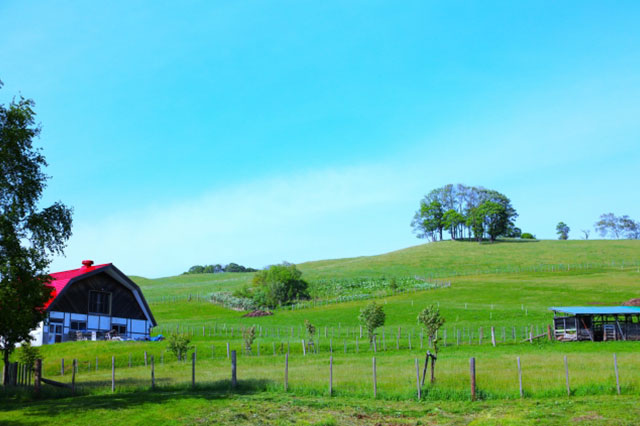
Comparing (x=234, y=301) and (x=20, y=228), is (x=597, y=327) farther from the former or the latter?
Answer: (x=234, y=301)

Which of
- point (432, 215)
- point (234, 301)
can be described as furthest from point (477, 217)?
point (234, 301)

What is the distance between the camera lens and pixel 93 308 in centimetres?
5797

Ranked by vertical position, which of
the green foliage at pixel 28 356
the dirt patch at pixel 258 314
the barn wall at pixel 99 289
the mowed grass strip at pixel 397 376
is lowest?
the mowed grass strip at pixel 397 376

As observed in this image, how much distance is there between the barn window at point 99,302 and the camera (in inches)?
2280

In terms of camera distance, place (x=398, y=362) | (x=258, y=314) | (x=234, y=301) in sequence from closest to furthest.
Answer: (x=398, y=362)
(x=258, y=314)
(x=234, y=301)

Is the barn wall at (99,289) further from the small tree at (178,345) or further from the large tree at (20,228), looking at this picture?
the large tree at (20,228)

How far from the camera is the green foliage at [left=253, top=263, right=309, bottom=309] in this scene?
330ft

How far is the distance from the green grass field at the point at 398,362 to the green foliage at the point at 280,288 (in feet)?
21.4

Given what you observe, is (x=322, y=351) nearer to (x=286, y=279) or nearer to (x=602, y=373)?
(x=602, y=373)

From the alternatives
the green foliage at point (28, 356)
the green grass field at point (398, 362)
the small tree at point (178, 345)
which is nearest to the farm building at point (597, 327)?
the green grass field at point (398, 362)

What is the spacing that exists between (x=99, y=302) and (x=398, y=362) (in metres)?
34.8

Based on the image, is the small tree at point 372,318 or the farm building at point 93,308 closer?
the small tree at point 372,318

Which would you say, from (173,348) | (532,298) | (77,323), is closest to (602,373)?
(173,348)

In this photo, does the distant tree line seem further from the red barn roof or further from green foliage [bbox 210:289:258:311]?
the red barn roof
